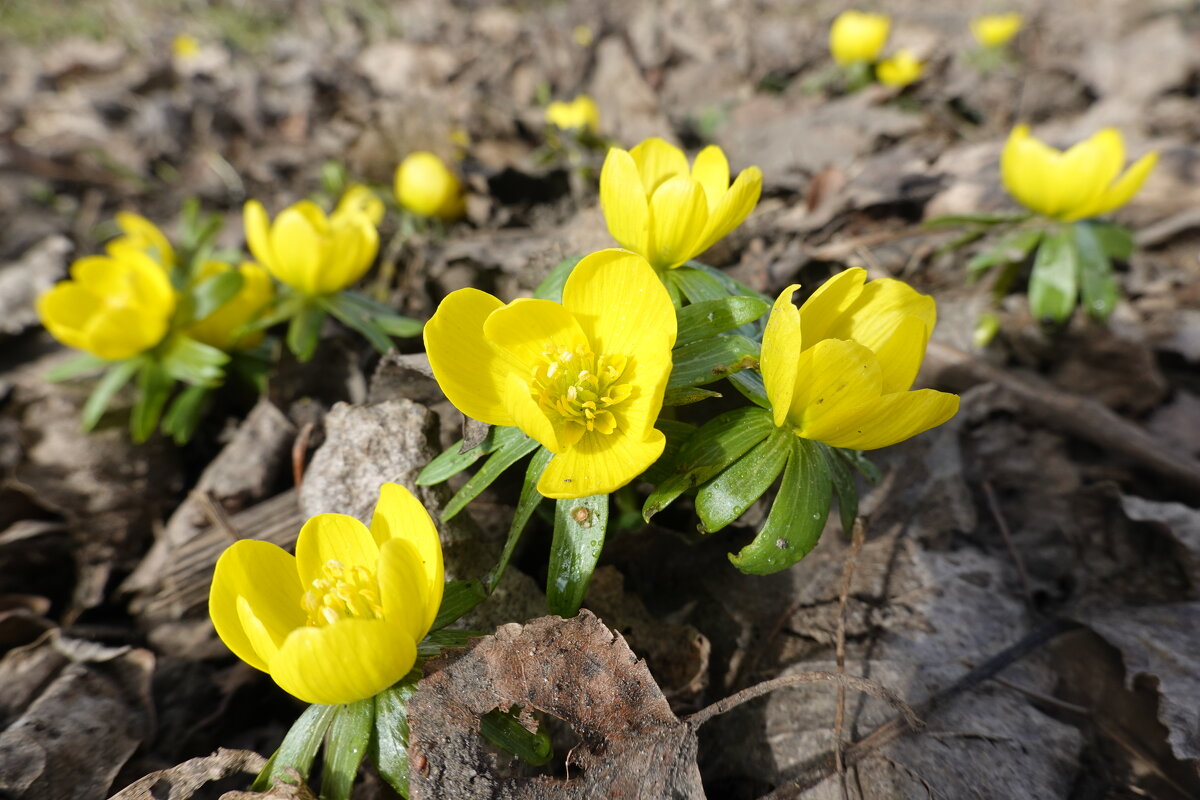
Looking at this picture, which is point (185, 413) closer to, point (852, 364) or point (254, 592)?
point (254, 592)

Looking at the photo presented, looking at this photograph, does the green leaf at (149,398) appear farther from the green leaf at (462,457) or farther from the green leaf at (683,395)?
the green leaf at (683,395)

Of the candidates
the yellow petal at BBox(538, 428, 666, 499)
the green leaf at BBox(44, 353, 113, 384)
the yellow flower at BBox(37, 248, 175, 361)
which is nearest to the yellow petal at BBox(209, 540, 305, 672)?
the yellow petal at BBox(538, 428, 666, 499)

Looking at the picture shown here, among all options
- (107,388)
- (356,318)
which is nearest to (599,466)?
(356,318)

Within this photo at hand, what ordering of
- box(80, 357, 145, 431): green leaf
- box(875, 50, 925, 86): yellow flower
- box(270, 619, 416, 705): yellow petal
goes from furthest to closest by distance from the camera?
box(875, 50, 925, 86): yellow flower → box(80, 357, 145, 431): green leaf → box(270, 619, 416, 705): yellow petal

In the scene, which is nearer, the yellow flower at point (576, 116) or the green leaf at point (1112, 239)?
the green leaf at point (1112, 239)

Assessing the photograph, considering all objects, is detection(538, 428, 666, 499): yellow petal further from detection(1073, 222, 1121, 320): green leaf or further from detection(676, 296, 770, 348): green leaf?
detection(1073, 222, 1121, 320): green leaf

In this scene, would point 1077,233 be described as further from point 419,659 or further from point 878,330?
point 419,659

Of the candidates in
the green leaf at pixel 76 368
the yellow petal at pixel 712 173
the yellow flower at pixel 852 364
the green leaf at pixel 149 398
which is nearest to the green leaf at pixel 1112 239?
the yellow flower at pixel 852 364
